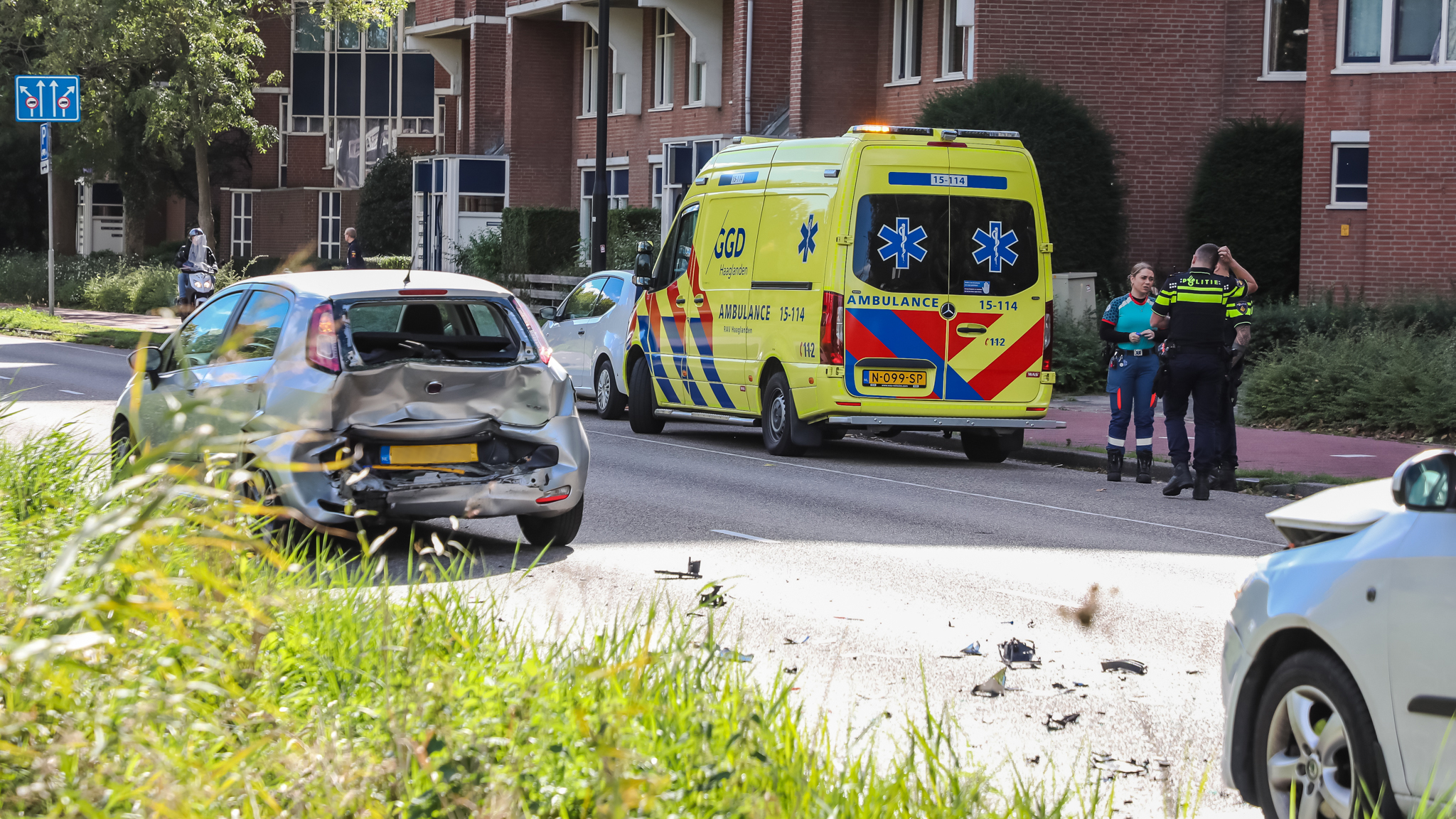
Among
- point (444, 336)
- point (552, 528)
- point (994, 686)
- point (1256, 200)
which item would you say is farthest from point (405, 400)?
point (1256, 200)

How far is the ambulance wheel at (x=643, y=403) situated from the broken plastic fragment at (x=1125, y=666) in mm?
11236

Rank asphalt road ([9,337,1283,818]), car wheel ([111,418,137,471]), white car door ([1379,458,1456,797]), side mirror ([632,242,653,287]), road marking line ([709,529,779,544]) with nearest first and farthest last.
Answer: white car door ([1379,458,1456,797]) → asphalt road ([9,337,1283,818]) → car wheel ([111,418,137,471]) → road marking line ([709,529,779,544]) → side mirror ([632,242,653,287])

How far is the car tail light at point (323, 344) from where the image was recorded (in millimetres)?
9172

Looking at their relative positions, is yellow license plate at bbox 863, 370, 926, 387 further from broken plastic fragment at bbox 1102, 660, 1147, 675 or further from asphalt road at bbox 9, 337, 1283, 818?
broken plastic fragment at bbox 1102, 660, 1147, 675

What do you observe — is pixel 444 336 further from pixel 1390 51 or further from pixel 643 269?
pixel 1390 51

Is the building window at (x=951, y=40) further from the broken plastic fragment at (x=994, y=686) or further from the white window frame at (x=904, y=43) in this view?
the broken plastic fragment at (x=994, y=686)

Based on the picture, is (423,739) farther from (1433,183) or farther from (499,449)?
(1433,183)

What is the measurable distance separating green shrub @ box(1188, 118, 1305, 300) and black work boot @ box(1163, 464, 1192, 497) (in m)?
15.7

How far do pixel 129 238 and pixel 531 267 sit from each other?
865 inches

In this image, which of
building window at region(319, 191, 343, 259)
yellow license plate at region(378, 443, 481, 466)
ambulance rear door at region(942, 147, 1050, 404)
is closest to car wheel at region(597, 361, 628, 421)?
ambulance rear door at region(942, 147, 1050, 404)

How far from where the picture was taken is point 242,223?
208 feet

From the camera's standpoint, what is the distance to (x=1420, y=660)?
169 inches

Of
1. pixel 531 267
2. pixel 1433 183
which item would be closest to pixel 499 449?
pixel 1433 183

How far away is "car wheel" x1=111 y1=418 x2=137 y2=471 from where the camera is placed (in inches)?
339
